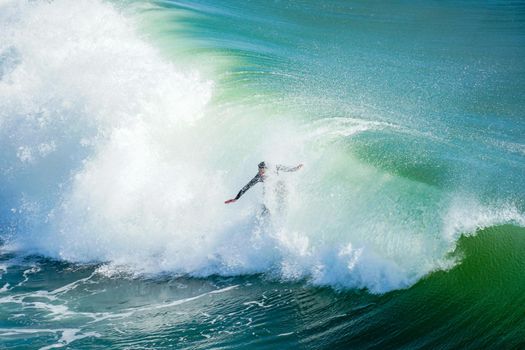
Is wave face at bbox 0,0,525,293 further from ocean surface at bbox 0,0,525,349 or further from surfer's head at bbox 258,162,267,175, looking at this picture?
surfer's head at bbox 258,162,267,175

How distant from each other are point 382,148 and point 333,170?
166 cm

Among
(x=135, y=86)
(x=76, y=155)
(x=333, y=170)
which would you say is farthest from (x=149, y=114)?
(x=333, y=170)

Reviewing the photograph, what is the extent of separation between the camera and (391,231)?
10711 millimetres

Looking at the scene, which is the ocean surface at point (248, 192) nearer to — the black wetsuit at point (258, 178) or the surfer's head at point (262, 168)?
the black wetsuit at point (258, 178)

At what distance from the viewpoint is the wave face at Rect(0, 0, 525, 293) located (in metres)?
11.2

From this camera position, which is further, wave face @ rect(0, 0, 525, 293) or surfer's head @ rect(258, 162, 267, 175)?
surfer's head @ rect(258, 162, 267, 175)

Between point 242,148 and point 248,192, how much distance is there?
6.81 ft

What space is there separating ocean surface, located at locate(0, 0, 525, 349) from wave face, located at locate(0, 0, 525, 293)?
0.06 meters

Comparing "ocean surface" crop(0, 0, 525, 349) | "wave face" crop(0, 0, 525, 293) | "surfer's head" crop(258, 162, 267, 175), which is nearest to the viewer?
"ocean surface" crop(0, 0, 525, 349)

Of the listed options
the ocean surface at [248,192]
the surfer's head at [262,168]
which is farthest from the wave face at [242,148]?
the surfer's head at [262,168]

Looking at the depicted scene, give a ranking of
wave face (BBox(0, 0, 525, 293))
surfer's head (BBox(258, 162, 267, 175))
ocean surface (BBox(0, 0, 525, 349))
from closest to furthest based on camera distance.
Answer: ocean surface (BBox(0, 0, 525, 349)) < wave face (BBox(0, 0, 525, 293)) < surfer's head (BBox(258, 162, 267, 175))

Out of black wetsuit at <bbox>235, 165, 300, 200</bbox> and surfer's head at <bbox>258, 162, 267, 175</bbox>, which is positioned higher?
surfer's head at <bbox>258, 162, 267, 175</bbox>

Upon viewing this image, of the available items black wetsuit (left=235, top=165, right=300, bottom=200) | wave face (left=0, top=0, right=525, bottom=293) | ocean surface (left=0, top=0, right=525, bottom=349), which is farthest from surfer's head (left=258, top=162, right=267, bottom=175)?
wave face (left=0, top=0, right=525, bottom=293)

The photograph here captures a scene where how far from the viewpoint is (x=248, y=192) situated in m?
12.4
